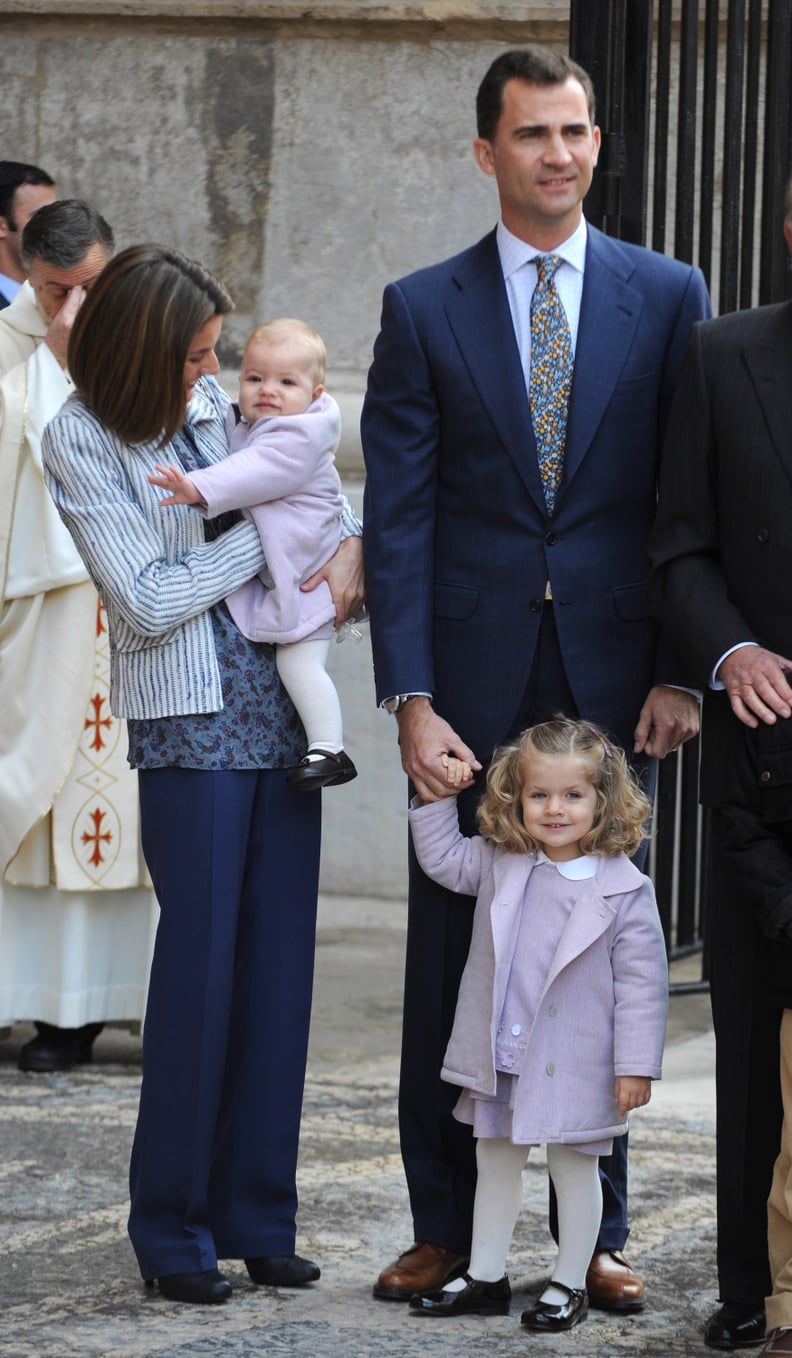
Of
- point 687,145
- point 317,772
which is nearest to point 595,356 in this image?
point 317,772

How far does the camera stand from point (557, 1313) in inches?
131

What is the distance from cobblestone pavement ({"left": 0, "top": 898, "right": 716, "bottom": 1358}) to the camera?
10.7 ft

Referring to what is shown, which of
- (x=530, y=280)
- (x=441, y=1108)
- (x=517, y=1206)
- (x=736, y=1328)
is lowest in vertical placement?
(x=736, y=1328)

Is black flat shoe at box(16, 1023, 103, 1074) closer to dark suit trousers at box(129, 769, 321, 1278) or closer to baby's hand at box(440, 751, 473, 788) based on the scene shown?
dark suit trousers at box(129, 769, 321, 1278)

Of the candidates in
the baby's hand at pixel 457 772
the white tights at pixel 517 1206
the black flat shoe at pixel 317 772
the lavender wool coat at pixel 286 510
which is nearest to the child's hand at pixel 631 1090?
the white tights at pixel 517 1206

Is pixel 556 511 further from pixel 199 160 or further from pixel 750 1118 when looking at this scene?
pixel 199 160

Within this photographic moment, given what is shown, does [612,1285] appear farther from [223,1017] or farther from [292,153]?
[292,153]

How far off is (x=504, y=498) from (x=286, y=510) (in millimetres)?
352

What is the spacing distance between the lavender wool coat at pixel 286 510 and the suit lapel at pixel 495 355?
0.24 metres

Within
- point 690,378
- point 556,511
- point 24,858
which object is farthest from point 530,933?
point 24,858

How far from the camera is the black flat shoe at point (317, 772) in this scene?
3.41 m

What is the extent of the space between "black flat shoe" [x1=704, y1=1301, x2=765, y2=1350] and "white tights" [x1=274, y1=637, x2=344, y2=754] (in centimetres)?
106

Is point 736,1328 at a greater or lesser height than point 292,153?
lesser

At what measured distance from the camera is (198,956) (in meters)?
3.43
